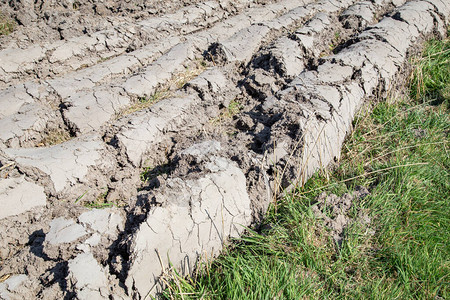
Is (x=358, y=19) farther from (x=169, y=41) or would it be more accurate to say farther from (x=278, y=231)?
(x=278, y=231)

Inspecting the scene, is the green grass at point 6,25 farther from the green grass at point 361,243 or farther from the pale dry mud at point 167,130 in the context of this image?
the green grass at point 361,243

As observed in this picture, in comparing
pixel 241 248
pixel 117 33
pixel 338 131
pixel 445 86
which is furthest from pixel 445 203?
pixel 117 33

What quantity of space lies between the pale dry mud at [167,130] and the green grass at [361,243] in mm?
111

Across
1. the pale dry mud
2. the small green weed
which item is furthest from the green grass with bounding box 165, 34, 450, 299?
the small green weed

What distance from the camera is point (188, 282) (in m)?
1.89

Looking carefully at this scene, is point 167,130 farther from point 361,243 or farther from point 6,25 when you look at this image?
point 6,25

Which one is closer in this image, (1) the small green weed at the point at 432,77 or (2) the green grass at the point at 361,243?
(2) the green grass at the point at 361,243

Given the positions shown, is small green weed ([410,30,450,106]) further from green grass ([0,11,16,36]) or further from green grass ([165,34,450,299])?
green grass ([0,11,16,36])

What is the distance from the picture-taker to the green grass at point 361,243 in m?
1.79

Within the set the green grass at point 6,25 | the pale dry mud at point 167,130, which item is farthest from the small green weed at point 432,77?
the green grass at point 6,25

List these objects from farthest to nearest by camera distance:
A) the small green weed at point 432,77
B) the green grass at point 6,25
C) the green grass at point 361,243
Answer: the green grass at point 6,25
the small green weed at point 432,77
the green grass at point 361,243

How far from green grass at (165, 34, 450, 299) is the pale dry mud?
0.36 feet

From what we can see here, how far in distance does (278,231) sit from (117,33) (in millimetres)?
3076

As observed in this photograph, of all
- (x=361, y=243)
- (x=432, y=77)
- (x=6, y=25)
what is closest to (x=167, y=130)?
(x=361, y=243)
